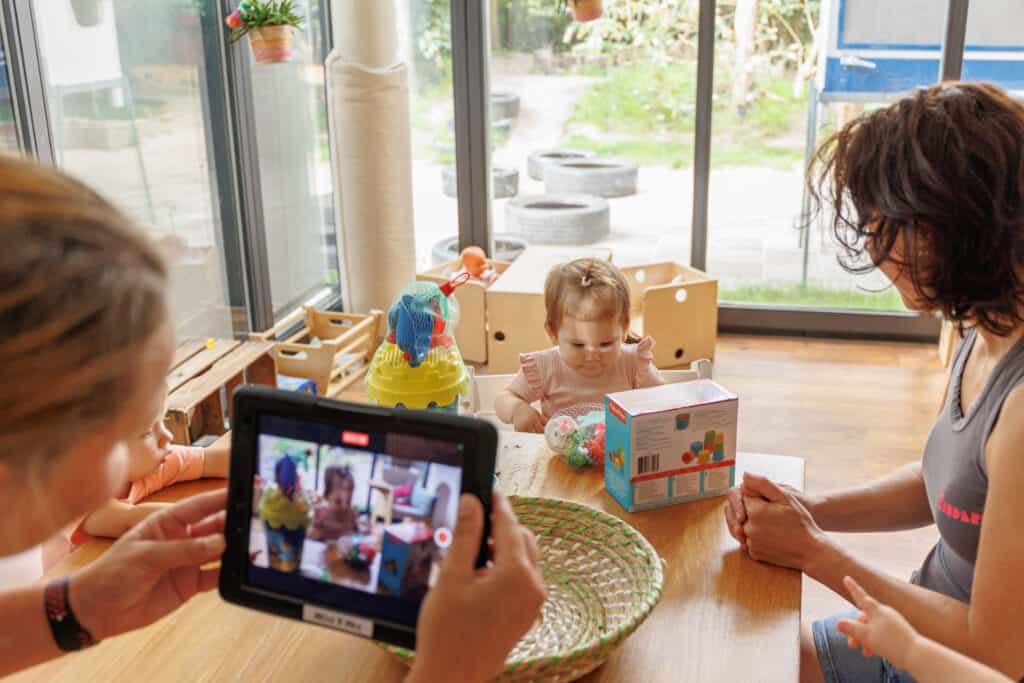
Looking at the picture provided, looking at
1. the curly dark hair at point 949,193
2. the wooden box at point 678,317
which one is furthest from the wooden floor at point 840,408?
the curly dark hair at point 949,193

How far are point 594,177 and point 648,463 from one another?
9.23ft

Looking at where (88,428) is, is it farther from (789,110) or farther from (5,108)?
(789,110)

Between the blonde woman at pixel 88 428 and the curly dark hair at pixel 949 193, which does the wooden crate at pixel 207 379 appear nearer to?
the blonde woman at pixel 88 428

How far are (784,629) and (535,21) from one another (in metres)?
3.11

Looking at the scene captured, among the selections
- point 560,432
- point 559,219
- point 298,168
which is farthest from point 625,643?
point 559,219

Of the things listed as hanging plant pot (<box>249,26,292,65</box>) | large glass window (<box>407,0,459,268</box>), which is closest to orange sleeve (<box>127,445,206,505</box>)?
hanging plant pot (<box>249,26,292,65</box>)

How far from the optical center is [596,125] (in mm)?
3947

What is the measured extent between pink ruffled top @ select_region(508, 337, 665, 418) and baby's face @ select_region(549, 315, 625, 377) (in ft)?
0.06

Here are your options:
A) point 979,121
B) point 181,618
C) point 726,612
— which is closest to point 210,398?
point 181,618

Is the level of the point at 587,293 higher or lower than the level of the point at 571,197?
higher

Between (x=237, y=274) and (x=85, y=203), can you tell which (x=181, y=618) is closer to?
(x=85, y=203)

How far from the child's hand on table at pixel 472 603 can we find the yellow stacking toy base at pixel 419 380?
996mm

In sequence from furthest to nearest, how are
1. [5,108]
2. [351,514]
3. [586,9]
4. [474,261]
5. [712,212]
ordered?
[712,212] → [474,261] → [586,9] → [5,108] → [351,514]

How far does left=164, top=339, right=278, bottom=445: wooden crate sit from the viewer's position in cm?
244
